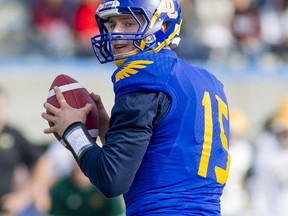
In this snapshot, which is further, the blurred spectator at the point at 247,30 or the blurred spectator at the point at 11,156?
the blurred spectator at the point at 247,30

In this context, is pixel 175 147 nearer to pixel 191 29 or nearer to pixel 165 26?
pixel 165 26

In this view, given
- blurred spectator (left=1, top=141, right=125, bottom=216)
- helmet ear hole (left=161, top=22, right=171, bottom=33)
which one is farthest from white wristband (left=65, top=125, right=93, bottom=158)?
blurred spectator (left=1, top=141, right=125, bottom=216)

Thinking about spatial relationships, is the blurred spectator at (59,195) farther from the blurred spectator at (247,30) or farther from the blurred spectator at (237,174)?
the blurred spectator at (247,30)

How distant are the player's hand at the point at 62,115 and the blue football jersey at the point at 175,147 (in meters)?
0.22

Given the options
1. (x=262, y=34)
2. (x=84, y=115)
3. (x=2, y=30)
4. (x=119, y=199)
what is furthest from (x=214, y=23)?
(x=84, y=115)

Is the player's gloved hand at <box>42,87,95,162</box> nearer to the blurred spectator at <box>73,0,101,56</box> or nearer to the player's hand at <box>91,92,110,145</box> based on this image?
the player's hand at <box>91,92,110,145</box>

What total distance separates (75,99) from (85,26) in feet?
25.4

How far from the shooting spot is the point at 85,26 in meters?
11.5

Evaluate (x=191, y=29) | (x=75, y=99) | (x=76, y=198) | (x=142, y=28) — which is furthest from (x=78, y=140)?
(x=191, y=29)

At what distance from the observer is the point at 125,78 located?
3596mm

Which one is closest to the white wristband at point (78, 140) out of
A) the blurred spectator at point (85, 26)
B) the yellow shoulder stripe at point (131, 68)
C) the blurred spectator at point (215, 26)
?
the yellow shoulder stripe at point (131, 68)

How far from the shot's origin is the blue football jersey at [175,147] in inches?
141

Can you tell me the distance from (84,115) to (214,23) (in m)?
8.61

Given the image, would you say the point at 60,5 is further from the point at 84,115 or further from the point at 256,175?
the point at 84,115
